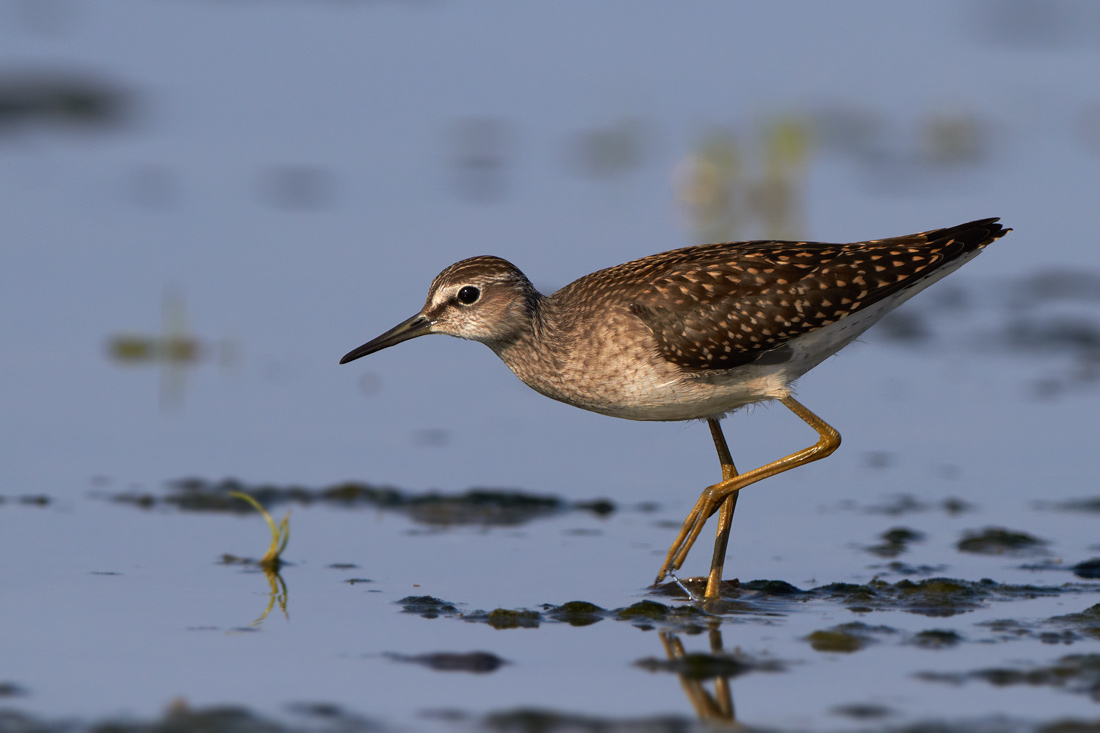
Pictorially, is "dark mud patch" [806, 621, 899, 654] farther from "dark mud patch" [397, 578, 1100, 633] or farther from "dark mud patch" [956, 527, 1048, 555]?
"dark mud patch" [956, 527, 1048, 555]

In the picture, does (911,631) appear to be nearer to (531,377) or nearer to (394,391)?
(531,377)

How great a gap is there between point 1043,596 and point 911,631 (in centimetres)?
115

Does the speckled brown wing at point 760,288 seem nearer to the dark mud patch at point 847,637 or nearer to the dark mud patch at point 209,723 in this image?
the dark mud patch at point 847,637

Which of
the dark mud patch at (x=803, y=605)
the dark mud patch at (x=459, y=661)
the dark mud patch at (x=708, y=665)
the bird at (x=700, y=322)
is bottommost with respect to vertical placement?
the dark mud patch at (x=708, y=665)

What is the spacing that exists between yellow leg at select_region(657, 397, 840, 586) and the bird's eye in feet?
6.21

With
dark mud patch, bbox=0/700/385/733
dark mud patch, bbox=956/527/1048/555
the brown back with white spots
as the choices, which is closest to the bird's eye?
the brown back with white spots

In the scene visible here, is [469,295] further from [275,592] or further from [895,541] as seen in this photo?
[895,541]

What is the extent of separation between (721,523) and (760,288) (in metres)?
1.43

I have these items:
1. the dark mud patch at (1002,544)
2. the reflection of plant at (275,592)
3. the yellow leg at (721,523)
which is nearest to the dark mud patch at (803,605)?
the yellow leg at (721,523)

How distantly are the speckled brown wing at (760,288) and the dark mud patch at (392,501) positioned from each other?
5.27 feet

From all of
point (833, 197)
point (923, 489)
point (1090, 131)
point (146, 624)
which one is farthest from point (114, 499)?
point (1090, 131)

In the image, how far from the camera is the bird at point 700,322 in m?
9.55

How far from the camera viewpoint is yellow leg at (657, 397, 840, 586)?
938cm

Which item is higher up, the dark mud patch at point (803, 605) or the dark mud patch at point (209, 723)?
the dark mud patch at point (803, 605)
